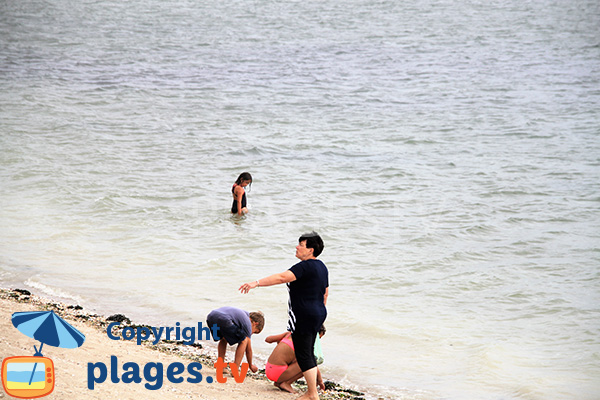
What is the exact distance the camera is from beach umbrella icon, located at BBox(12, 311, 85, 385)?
18.4 feet

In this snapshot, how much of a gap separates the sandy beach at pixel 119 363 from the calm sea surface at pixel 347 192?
34.2 inches

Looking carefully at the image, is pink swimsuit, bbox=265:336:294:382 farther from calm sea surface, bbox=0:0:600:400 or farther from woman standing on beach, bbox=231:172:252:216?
woman standing on beach, bbox=231:172:252:216

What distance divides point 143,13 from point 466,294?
42207 mm

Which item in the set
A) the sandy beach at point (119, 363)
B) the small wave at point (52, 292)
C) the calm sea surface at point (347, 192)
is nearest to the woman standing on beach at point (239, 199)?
the calm sea surface at point (347, 192)

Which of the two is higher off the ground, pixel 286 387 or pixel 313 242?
pixel 313 242

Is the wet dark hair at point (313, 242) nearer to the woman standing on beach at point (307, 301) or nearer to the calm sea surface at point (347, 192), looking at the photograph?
the woman standing on beach at point (307, 301)

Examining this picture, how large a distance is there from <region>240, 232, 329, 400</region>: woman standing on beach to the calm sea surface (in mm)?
1274

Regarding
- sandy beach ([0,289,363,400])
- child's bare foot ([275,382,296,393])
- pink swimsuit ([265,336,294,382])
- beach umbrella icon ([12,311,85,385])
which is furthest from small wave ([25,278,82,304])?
child's bare foot ([275,382,296,393])

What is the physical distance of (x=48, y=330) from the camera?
566cm

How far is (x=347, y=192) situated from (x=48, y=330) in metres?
9.52

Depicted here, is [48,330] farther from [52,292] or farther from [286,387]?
[52,292]

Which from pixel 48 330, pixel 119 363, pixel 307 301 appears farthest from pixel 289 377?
pixel 48 330

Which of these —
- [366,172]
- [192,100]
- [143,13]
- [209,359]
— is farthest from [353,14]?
[209,359]

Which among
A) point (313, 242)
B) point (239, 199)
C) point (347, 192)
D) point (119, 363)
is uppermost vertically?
point (347, 192)
